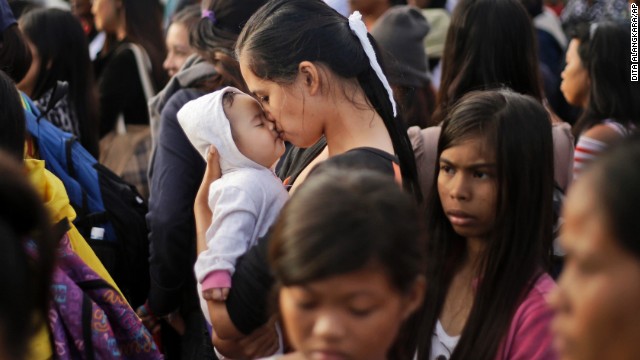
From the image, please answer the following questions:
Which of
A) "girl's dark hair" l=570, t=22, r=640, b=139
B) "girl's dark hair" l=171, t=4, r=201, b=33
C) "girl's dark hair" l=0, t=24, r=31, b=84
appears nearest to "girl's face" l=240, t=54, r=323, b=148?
"girl's dark hair" l=0, t=24, r=31, b=84

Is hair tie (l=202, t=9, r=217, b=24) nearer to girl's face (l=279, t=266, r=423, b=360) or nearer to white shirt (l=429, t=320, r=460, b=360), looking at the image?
white shirt (l=429, t=320, r=460, b=360)

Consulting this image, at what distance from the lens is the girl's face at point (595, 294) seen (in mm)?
1550

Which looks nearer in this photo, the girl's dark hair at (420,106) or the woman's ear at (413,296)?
the woman's ear at (413,296)

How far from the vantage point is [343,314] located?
188 cm

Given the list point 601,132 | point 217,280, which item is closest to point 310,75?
point 217,280

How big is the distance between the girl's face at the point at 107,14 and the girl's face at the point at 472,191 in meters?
3.36

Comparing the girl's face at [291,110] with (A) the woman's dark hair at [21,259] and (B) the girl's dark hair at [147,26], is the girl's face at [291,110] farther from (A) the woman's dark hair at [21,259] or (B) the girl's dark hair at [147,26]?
(B) the girl's dark hair at [147,26]

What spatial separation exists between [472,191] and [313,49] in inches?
22.3

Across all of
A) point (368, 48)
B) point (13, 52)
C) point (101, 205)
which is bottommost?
Result: point (101, 205)

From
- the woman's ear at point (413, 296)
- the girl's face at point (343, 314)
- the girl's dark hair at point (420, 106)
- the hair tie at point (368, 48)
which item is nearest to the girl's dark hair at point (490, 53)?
the girl's dark hair at point (420, 106)

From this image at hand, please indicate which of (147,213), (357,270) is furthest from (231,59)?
(357,270)

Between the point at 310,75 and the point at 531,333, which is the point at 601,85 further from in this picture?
the point at 531,333

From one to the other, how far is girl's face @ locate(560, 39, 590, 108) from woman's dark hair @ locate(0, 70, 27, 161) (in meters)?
2.65

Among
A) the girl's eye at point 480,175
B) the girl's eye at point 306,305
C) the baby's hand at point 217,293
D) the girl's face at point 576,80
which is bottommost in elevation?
the girl's face at point 576,80
